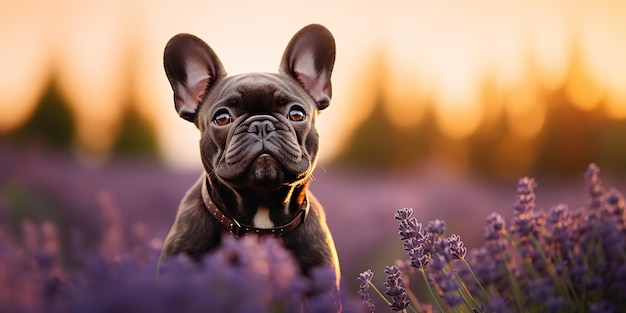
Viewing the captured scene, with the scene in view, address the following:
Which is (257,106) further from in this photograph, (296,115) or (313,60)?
(313,60)

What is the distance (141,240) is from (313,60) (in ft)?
7.04

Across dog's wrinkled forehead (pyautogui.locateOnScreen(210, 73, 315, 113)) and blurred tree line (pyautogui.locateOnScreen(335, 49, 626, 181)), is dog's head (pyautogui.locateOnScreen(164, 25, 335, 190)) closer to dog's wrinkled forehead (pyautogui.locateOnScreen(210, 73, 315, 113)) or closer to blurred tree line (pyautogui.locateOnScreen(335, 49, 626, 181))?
dog's wrinkled forehead (pyautogui.locateOnScreen(210, 73, 315, 113))

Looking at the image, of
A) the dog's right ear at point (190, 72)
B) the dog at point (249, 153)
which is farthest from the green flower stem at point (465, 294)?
the dog's right ear at point (190, 72)

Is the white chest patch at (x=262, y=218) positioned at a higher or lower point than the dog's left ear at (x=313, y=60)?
lower

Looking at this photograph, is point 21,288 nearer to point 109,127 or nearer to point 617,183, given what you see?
point 617,183

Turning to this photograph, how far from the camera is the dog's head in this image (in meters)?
3.39

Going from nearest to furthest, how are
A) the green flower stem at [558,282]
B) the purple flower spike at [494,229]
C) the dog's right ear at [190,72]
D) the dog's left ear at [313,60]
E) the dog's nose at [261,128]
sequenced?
1. the green flower stem at [558,282]
2. the purple flower spike at [494,229]
3. the dog's nose at [261,128]
4. the dog's right ear at [190,72]
5. the dog's left ear at [313,60]

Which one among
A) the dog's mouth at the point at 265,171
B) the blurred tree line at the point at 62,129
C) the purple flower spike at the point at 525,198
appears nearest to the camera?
the purple flower spike at the point at 525,198

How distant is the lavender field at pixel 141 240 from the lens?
1.74 m

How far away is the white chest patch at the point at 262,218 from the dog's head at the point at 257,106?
7.9 inches

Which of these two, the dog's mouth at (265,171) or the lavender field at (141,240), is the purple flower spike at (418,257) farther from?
the dog's mouth at (265,171)

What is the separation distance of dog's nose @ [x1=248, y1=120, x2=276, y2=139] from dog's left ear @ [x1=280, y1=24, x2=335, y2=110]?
2.36ft

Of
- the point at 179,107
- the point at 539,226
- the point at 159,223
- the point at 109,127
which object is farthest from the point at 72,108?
the point at 539,226

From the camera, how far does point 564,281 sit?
2697 mm
